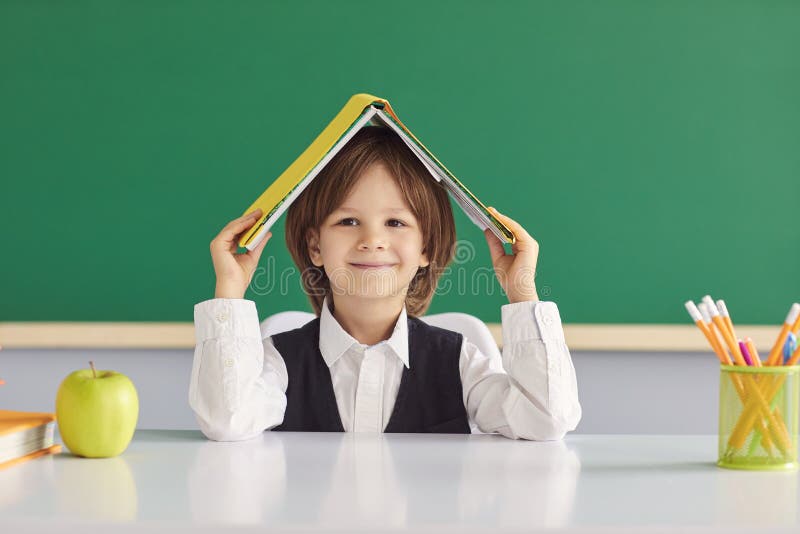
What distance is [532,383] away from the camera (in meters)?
1.17

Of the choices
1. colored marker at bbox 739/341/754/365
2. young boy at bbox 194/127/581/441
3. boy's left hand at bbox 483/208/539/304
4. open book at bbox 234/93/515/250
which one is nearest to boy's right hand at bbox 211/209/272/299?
young boy at bbox 194/127/581/441

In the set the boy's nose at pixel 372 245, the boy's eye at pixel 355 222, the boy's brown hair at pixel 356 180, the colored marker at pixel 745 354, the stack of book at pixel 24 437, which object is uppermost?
the boy's brown hair at pixel 356 180

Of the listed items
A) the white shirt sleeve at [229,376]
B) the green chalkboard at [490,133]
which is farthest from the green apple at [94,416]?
the green chalkboard at [490,133]

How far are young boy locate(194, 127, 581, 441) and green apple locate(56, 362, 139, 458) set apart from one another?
20 centimetres

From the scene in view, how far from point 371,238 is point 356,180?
10 centimetres

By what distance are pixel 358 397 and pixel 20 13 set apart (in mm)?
1418

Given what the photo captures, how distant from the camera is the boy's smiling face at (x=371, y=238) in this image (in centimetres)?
128

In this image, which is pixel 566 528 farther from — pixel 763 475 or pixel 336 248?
pixel 336 248

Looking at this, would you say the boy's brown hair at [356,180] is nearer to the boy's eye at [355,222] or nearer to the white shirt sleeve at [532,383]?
the boy's eye at [355,222]

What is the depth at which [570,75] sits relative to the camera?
202 centimetres

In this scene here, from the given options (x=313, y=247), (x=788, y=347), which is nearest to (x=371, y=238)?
(x=313, y=247)

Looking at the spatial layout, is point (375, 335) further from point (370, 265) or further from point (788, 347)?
point (788, 347)

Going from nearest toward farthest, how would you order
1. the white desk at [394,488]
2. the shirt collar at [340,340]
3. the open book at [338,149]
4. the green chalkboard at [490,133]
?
the white desk at [394,488] < the open book at [338,149] < the shirt collar at [340,340] < the green chalkboard at [490,133]

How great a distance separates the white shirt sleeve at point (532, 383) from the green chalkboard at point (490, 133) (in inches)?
31.6
